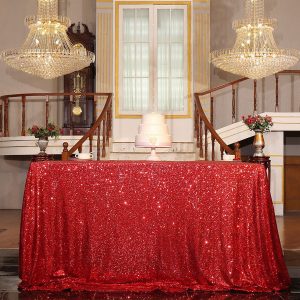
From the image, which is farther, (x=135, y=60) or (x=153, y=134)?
(x=135, y=60)

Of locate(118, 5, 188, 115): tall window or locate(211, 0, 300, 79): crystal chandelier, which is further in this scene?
locate(118, 5, 188, 115): tall window

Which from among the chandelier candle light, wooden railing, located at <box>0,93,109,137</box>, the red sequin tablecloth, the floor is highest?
wooden railing, located at <box>0,93,109,137</box>

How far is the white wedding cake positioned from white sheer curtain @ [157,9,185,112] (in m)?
4.21

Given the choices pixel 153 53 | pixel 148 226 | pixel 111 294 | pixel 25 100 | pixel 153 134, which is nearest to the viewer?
pixel 111 294

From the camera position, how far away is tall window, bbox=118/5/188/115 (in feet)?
35.2

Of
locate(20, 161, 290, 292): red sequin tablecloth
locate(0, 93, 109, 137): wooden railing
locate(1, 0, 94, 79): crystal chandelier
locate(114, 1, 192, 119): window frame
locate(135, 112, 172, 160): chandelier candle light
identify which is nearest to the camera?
locate(20, 161, 290, 292): red sequin tablecloth

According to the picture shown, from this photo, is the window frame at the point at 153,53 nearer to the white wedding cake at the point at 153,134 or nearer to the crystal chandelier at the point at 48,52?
the crystal chandelier at the point at 48,52

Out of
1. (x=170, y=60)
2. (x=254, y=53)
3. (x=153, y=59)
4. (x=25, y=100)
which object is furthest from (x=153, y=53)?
(x=25, y=100)

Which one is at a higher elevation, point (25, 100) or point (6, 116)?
point (25, 100)

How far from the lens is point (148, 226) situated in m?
5.36

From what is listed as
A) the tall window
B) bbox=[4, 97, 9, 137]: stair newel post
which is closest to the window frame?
the tall window

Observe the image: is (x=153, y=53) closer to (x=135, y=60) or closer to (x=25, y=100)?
(x=135, y=60)

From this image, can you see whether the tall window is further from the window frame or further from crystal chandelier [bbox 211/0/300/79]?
crystal chandelier [bbox 211/0/300/79]

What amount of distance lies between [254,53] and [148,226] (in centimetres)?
425
